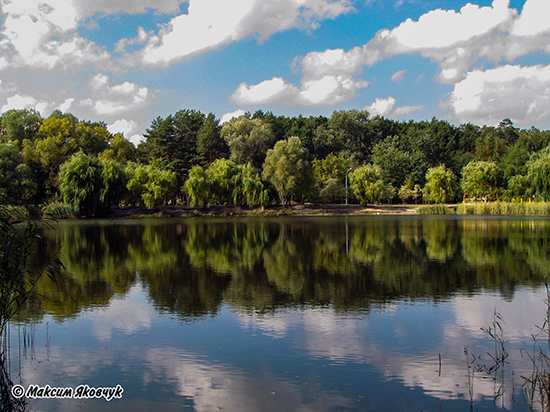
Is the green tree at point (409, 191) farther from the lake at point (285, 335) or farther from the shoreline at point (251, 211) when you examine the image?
the lake at point (285, 335)

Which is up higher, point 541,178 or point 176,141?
point 176,141

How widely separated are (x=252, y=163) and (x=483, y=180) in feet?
113

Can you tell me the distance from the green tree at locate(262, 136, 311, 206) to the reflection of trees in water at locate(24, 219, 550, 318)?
39022mm

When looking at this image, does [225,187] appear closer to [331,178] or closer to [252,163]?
[252,163]

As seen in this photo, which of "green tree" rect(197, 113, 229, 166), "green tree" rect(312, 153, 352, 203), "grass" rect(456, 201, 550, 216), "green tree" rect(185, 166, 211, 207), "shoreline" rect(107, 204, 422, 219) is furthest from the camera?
"green tree" rect(197, 113, 229, 166)

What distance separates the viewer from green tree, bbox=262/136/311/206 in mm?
64938

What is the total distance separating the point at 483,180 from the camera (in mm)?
73750

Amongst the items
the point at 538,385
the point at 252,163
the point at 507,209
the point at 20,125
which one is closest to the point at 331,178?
the point at 252,163

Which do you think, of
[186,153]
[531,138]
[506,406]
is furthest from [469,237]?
[531,138]

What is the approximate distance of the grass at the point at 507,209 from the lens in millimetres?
51969

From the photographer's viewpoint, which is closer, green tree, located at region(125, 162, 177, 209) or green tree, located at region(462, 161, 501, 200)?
green tree, located at region(125, 162, 177, 209)

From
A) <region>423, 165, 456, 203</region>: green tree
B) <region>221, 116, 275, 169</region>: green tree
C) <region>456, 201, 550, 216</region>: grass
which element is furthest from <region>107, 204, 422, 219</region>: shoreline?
<region>221, 116, 275, 169</region>: green tree

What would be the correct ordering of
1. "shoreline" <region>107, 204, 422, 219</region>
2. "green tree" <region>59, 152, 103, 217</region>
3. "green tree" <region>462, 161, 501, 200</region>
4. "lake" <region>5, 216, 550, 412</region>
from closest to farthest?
"lake" <region>5, 216, 550, 412</region> → "green tree" <region>59, 152, 103, 217</region> → "shoreline" <region>107, 204, 422, 219</region> → "green tree" <region>462, 161, 501, 200</region>

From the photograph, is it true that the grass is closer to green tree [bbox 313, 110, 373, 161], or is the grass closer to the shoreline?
the shoreline
